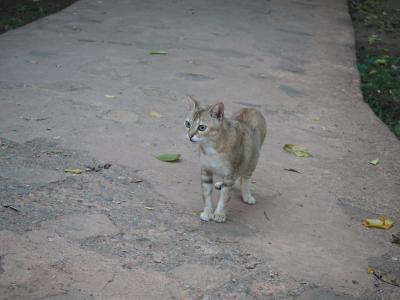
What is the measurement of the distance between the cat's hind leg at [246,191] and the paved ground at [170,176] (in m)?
0.09

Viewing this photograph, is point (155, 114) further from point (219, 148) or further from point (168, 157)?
point (219, 148)

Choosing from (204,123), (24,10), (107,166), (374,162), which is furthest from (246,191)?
(24,10)

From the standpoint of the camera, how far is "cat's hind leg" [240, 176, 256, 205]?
5.20 metres

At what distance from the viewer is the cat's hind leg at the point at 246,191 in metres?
5.20

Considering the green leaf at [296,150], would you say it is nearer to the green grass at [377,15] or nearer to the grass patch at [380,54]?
the grass patch at [380,54]

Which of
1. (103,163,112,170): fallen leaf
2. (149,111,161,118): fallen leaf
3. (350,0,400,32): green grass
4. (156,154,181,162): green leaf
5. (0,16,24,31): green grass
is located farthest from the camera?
(350,0,400,32): green grass

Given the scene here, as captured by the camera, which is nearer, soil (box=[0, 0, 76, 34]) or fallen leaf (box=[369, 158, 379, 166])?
fallen leaf (box=[369, 158, 379, 166])

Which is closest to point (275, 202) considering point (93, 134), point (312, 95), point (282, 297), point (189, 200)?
point (189, 200)

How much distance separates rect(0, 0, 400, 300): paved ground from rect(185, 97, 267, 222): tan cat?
0.61ft

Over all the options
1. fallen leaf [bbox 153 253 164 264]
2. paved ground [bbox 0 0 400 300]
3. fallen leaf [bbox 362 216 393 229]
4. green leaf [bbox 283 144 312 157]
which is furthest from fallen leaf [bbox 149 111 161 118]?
fallen leaf [bbox 153 253 164 264]

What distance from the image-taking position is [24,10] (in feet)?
37.8

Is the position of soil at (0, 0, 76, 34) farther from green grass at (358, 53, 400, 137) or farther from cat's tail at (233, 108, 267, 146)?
cat's tail at (233, 108, 267, 146)

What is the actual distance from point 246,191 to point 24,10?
767 centimetres

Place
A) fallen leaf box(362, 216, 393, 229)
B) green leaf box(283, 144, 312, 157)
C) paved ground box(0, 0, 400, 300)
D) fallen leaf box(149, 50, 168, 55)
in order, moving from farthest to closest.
Result: fallen leaf box(149, 50, 168, 55) < green leaf box(283, 144, 312, 157) < fallen leaf box(362, 216, 393, 229) < paved ground box(0, 0, 400, 300)
